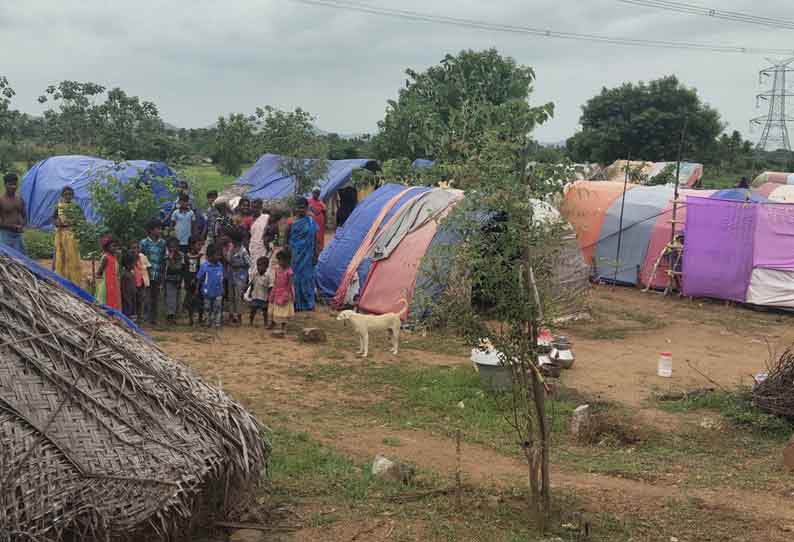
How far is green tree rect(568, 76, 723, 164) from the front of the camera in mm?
37719

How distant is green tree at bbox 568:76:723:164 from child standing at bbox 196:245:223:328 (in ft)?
101

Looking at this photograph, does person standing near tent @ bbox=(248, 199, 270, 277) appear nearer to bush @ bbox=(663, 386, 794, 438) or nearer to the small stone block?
the small stone block

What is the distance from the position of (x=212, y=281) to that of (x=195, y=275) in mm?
461

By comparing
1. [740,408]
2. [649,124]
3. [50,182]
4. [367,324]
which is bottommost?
[740,408]

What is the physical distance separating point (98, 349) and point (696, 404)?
19.5ft

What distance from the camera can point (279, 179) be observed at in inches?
862

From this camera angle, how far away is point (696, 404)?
819 cm

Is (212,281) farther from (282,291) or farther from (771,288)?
(771,288)

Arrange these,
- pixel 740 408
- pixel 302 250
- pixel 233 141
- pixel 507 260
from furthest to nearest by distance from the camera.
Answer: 1. pixel 233 141
2. pixel 302 250
3. pixel 740 408
4. pixel 507 260

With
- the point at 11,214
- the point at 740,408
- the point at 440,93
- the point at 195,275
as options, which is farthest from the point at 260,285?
the point at 440,93

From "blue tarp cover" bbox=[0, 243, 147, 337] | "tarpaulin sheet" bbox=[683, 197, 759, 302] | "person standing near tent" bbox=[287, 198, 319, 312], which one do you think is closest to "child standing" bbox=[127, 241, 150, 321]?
"person standing near tent" bbox=[287, 198, 319, 312]

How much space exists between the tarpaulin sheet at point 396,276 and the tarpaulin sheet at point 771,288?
590cm

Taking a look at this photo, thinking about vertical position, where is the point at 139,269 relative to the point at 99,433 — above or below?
above

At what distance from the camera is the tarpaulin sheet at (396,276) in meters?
11.3
